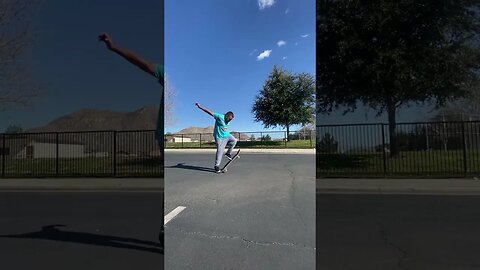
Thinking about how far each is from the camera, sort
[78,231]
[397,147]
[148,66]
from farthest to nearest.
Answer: [397,147] → [78,231] → [148,66]

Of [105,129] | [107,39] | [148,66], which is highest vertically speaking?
[107,39]

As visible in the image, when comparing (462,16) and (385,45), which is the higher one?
(462,16)

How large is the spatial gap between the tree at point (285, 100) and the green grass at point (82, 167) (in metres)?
0.67

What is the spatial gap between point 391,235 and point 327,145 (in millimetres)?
1386

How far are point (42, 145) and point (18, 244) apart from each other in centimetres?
77

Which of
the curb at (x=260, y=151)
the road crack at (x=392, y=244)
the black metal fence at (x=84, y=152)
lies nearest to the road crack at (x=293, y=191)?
the curb at (x=260, y=151)

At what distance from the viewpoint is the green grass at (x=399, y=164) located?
7.65 ft

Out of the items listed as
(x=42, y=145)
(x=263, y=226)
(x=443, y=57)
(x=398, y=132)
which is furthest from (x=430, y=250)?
(x=42, y=145)

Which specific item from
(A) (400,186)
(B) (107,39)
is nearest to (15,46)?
(B) (107,39)

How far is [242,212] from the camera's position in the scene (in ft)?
5.90

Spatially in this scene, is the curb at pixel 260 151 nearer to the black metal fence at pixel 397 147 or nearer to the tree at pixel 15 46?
the black metal fence at pixel 397 147

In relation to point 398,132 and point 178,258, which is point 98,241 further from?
point 398,132

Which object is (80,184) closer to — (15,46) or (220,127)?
(15,46)

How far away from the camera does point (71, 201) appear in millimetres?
2289
